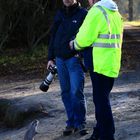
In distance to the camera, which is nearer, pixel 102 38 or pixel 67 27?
pixel 102 38

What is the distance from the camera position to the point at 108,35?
6391 mm

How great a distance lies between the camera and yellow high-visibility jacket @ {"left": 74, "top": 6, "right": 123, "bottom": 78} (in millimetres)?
6336

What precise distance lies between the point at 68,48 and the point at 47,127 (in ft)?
6.27

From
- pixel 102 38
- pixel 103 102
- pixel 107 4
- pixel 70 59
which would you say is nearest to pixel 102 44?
pixel 102 38

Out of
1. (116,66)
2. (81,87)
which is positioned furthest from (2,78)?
(116,66)

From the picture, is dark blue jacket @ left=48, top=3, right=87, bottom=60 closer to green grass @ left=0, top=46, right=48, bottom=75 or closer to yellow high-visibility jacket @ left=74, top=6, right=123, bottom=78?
yellow high-visibility jacket @ left=74, top=6, right=123, bottom=78


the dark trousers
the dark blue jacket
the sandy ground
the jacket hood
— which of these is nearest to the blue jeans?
the dark blue jacket

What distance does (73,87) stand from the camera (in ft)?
24.0

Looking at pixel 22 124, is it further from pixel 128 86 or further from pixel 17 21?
pixel 17 21

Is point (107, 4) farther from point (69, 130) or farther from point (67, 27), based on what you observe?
point (69, 130)

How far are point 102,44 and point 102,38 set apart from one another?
2.9 inches

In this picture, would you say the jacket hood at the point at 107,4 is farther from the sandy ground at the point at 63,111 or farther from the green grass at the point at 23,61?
the green grass at the point at 23,61

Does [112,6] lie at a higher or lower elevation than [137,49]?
higher

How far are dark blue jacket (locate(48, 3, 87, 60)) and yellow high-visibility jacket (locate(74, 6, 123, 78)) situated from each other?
0.81 m
